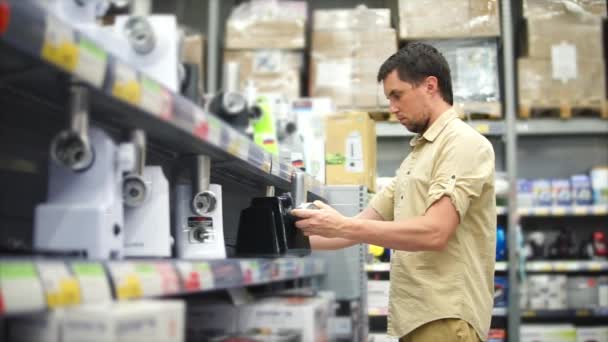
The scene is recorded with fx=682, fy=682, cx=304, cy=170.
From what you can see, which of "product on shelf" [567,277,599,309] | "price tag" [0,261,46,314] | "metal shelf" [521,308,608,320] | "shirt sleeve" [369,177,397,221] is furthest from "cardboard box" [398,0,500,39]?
"price tag" [0,261,46,314]

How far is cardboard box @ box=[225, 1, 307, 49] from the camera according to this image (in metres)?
4.85

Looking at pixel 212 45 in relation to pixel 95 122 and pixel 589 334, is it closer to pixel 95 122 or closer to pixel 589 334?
pixel 589 334

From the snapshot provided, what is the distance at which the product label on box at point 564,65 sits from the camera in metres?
4.59

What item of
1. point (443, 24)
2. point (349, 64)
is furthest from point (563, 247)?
point (349, 64)

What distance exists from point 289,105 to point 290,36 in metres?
1.39

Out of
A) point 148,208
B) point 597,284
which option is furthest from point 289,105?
point 597,284

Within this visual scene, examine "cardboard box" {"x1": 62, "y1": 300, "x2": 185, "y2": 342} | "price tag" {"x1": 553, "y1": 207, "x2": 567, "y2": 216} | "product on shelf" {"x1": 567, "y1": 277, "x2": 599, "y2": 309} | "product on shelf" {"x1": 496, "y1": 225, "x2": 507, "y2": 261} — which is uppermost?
"price tag" {"x1": 553, "y1": 207, "x2": 567, "y2": 216}

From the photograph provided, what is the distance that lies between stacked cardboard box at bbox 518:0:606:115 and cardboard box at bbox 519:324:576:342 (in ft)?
4.79

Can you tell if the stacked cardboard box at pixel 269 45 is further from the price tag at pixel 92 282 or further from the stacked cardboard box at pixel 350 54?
the price tag at pixel 92 282

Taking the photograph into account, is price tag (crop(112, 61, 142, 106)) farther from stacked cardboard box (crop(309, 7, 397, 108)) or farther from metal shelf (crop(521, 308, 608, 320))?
metal shelf (crop(521, 308, 608, 320))

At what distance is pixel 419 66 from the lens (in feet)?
6.98

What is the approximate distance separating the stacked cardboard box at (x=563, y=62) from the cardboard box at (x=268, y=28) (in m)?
1.56

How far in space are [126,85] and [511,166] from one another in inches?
155

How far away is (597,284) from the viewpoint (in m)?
4.63
